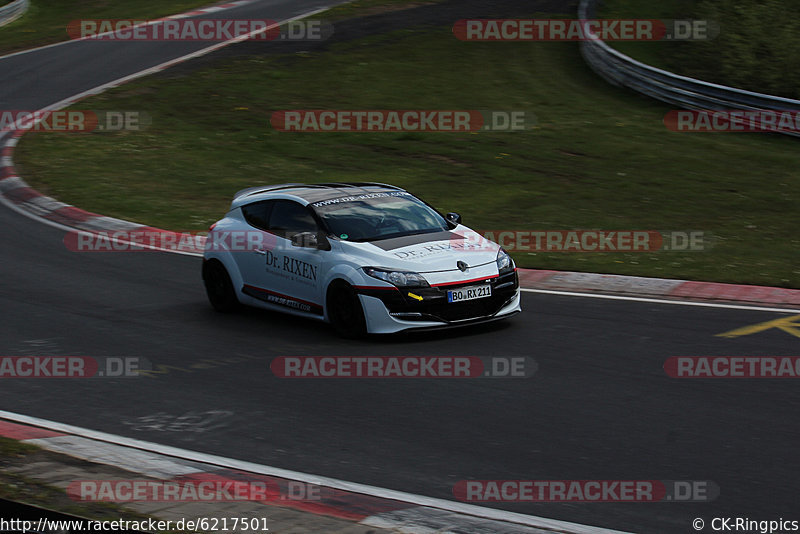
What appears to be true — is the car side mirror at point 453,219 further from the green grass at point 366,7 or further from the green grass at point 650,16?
the green grass at point 366,7

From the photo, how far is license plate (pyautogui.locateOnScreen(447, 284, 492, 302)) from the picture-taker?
34.1 ft

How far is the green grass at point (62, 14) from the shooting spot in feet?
123

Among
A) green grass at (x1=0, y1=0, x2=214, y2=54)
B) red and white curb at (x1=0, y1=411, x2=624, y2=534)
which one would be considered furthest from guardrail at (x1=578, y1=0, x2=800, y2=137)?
red and white curb at (x1=0, y1=411, x2=624, y2=534)

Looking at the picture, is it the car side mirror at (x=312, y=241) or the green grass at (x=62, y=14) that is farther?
the green grass at (x=62, y=14)

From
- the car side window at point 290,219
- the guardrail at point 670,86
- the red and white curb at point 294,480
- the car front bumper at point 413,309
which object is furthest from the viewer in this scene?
the guardrail at point 670,86

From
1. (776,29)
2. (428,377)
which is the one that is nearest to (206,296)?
(428,377)

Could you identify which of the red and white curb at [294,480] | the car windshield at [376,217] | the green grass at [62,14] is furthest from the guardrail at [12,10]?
the red and white curb at [294,480]

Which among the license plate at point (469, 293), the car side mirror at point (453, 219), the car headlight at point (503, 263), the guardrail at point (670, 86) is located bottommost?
the license plate at point (469, 293)

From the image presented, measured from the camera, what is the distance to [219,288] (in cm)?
1220

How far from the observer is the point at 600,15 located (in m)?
35.3

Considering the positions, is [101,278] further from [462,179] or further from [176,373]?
[462,179]

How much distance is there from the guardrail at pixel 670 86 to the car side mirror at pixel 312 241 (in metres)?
16.3

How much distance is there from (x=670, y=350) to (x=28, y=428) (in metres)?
5.93

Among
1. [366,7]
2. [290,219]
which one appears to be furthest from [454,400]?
[366,7]
